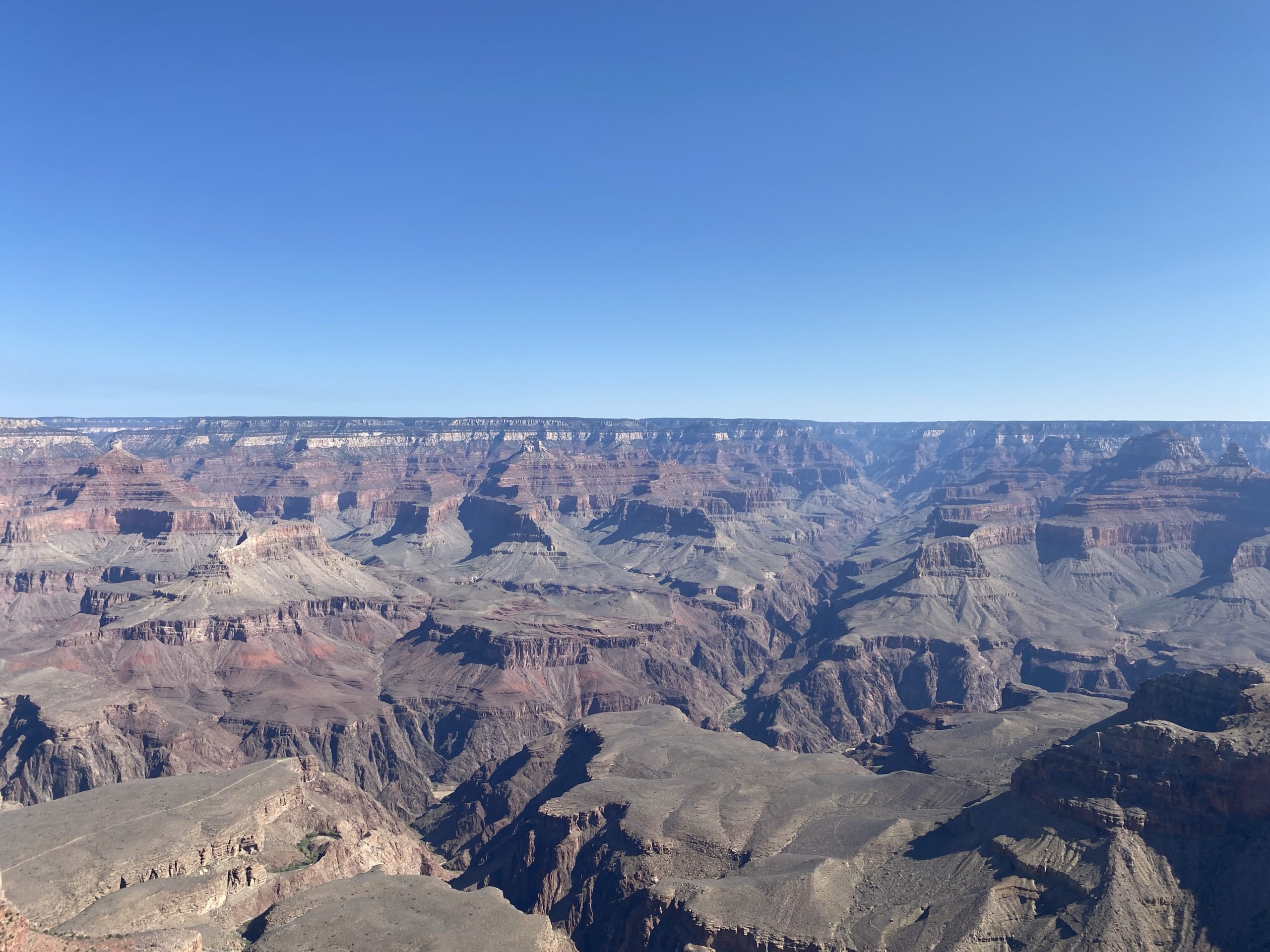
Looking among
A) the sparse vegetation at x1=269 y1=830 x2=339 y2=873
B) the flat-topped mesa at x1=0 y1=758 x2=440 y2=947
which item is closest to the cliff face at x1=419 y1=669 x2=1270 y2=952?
the sparse vegetation at x1=269 y1=830 x2=339 y2=873

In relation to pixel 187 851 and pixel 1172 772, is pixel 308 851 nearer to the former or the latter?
pixel 187 851

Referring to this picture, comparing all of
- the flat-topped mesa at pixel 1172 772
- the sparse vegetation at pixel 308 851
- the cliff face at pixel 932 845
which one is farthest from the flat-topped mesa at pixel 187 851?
the flat-topped mesa at pixel 1172 772

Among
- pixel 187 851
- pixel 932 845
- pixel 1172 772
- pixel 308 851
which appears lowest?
pixel 308 851

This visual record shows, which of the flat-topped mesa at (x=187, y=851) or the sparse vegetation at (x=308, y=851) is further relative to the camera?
the sparse vegetation at (x=308, y=851)

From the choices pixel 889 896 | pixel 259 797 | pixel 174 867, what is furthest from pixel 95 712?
pixel 889 896

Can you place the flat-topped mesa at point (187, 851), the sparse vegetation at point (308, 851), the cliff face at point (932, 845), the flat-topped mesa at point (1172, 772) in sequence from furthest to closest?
the sparse vegetation at point (308, 851), the flat-topped mesa at point (187, 851), the flat-topped mesa at point (1172, 772), the cliff face at point (932, 845)

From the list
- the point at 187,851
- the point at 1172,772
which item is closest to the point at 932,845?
the point at 1172,772

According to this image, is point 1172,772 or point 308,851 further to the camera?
point 308,851

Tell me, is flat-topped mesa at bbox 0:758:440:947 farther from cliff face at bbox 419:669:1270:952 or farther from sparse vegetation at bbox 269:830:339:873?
cliff face at bbox 419:669:1270:952

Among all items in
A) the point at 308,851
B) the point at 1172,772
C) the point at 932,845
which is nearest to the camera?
the point at 1172,772

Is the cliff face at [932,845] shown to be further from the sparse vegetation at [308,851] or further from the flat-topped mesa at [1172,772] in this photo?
the sparse vegetation at [308,851]
